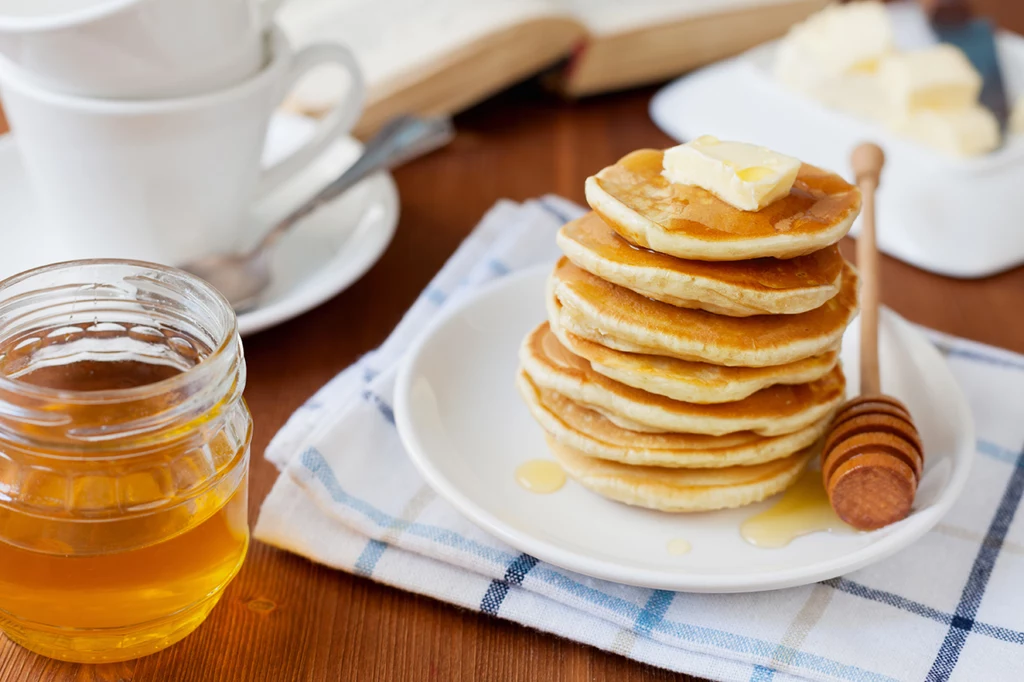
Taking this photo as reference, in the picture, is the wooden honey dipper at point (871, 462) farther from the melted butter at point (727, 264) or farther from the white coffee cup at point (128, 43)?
the white coffee cup at point (128, 43)

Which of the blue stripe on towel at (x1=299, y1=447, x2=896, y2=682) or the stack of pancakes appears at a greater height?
the stack of pancakes

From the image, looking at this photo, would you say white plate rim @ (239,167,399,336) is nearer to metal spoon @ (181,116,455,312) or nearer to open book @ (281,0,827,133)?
metal spoon @ (181,116,455,312)

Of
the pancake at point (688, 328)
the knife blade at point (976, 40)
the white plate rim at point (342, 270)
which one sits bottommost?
the knife blade at point (976, 40)

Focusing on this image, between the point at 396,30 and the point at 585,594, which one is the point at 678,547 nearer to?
the point at 585,594

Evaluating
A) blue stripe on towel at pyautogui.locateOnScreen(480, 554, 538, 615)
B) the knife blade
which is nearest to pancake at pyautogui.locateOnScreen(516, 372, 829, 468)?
blue stripe on towel at pyautogui.locateOnScreen(480, 554, 538, 615)

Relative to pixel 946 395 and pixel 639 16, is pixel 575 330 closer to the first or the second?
pixel 946 395

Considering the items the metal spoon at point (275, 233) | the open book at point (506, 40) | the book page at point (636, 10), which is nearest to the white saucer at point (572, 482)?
the metal spoon at point (275, 233)

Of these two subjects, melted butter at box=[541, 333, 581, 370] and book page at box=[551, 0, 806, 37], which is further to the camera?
book page at box=[551, 0, 806, 37]
